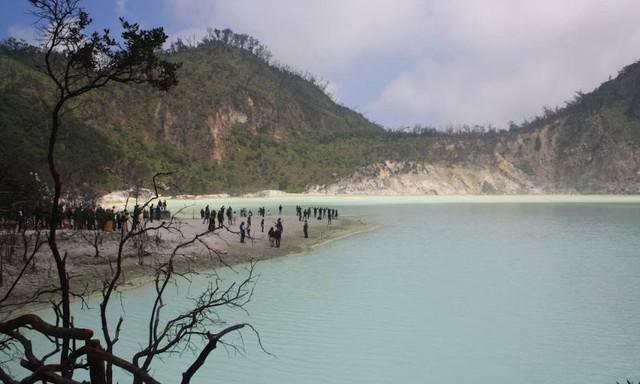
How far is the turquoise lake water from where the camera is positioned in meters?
11.2

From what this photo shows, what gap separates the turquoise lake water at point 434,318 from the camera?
36.9 feet

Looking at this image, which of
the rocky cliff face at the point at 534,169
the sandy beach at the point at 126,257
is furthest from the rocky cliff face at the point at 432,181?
the sandy beach at the point at 126,257

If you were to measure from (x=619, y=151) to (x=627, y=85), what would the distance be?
72.8 ft

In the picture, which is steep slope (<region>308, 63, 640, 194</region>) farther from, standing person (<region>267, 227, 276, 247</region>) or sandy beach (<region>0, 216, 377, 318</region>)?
sandy beach (<region>0, 216, 377, 318</region>)

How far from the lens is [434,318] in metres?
15.3

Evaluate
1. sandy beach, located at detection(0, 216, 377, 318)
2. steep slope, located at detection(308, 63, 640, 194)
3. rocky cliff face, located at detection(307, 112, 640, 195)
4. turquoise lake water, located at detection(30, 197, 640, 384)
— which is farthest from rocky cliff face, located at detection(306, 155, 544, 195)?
turquoise lake water, located at detection(30, 197, 640, 384)

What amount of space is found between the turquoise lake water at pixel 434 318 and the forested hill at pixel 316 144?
6933cm

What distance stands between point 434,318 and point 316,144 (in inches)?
4639

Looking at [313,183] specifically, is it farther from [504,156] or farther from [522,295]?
[522,295]

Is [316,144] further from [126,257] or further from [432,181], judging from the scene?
[126,257]

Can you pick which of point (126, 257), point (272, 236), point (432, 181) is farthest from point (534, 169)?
point (126, 257)

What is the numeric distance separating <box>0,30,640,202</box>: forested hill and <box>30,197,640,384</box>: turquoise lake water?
2730 inches

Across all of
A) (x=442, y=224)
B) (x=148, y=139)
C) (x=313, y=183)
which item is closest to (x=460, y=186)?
(x=313, y=183)

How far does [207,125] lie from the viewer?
11706cm
